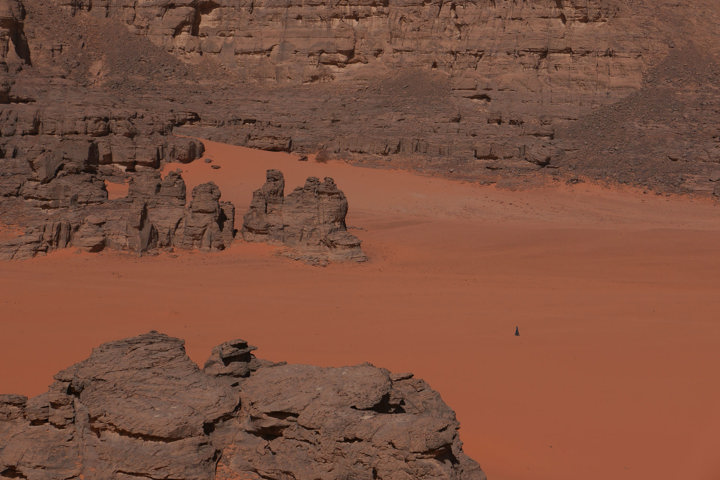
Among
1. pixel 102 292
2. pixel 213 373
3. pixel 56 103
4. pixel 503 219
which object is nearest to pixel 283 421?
pixel 213 373

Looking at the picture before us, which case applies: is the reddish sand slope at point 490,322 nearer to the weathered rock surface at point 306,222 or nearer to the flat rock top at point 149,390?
the weathered rock surface at point 306,222

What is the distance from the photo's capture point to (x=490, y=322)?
11008 mm

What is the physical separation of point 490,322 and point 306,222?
248 inches

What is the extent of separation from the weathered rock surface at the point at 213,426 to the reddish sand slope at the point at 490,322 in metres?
1.97

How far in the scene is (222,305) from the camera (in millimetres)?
11516

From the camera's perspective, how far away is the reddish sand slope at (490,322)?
7.10m

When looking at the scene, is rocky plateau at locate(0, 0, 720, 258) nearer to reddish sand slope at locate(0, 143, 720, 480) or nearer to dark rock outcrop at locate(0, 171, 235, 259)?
dark rock outcrop at locate(0, 171, 235, 259)

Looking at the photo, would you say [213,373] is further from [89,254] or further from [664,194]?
[664,194]

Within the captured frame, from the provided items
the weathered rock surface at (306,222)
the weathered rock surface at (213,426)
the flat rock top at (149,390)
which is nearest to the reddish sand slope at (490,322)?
the weathered rock surface at (306,222)

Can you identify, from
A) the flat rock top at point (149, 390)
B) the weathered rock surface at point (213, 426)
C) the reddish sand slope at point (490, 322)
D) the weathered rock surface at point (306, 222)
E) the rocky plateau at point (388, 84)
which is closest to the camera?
the weathered rock surface at point (213, 426)

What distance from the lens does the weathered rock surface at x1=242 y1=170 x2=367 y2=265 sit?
15750 millimetres

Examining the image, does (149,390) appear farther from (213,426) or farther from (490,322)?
(490,322)

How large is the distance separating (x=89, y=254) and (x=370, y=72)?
28.0 m

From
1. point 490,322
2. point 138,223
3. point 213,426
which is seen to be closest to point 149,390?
point 213,426
